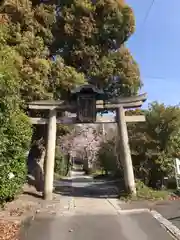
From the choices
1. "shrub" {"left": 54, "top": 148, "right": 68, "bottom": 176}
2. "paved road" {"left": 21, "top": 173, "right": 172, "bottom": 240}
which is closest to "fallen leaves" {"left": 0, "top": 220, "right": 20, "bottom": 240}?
"paved road" {"left": 21, "top": 173, "right": 172, "bottom": 240}

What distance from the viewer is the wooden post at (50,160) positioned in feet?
44.5

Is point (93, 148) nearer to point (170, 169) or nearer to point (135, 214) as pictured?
point (170, 169)

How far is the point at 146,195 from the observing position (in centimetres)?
1348

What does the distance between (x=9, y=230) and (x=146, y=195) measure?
705 cm

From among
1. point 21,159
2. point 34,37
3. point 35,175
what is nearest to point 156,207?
point 21,159

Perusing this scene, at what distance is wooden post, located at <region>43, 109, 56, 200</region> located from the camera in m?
13.6

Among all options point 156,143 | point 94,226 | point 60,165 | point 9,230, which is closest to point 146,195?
point 156,143

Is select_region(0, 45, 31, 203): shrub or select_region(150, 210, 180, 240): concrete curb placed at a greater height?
select_region(0, 45, 31, 203): shrub

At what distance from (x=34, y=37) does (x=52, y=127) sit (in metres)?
4.97

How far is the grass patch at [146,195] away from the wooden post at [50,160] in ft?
10.1

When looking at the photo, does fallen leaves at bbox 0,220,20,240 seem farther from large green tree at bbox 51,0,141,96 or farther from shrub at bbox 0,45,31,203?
large green tree at bbox 51,0,141,96

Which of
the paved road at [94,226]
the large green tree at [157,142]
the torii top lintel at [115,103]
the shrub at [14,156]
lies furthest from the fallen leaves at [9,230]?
the large green tree at [157,142]

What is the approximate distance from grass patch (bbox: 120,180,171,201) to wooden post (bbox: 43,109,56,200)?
3076 millimetres

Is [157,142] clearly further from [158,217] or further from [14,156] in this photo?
[14,156]
